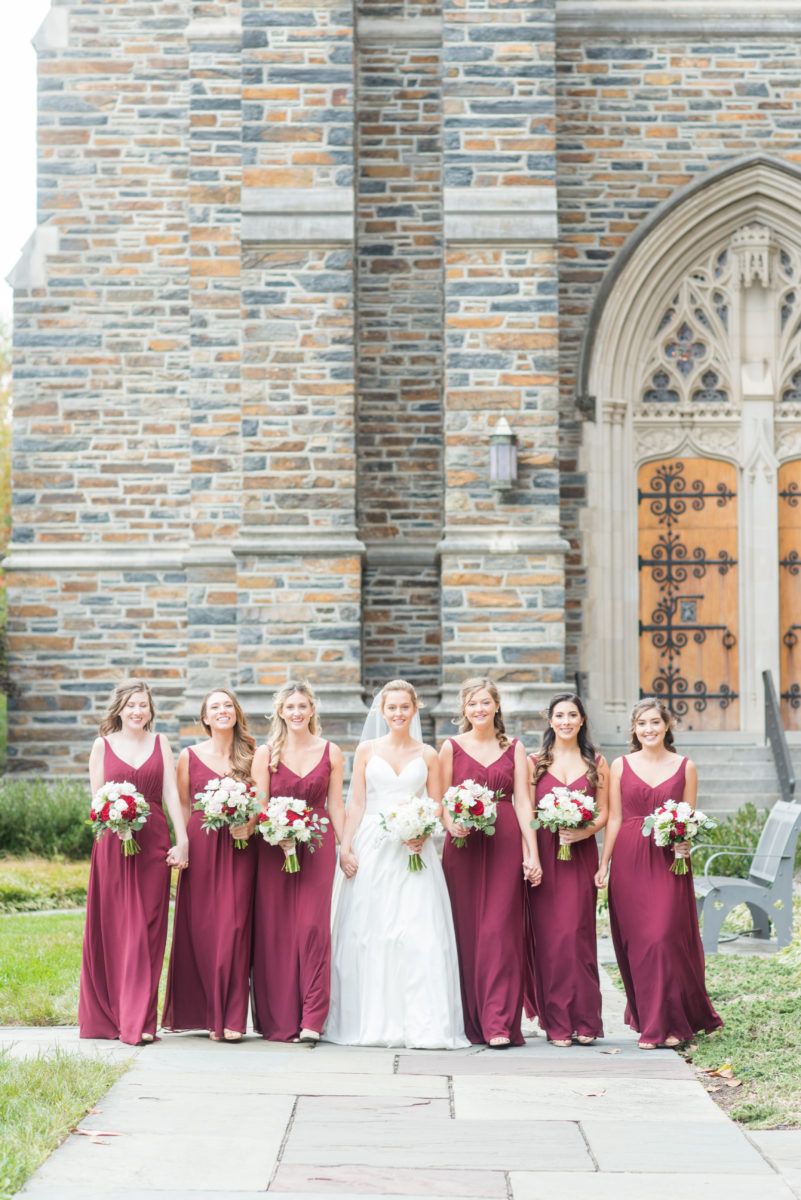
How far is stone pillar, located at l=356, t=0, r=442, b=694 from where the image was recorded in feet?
41.5

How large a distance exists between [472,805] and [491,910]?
512 mm

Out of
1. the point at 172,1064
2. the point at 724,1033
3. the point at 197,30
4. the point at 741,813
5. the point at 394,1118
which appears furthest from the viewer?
the point at 197,30

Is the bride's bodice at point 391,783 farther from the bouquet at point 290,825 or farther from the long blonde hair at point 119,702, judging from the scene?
the long blonde hair at point 119,702

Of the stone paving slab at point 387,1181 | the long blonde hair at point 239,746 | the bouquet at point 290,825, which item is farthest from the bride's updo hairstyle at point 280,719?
the stone paving slab at point 387,1181

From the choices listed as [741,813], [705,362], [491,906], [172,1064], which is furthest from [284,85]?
[172,1064]

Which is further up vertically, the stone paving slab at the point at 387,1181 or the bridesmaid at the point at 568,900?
the bridesmaid at the point at 568,900

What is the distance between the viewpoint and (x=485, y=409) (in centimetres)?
1176

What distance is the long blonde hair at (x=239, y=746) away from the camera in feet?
21.4

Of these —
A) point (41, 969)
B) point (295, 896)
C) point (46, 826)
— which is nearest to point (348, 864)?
point (295, 896)

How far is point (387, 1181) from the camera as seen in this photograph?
13.8 ft

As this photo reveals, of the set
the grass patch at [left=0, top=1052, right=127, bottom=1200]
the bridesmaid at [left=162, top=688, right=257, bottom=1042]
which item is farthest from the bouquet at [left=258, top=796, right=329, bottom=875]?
the grass patch at [left=0, top=1052, right=127, bottom=1200]

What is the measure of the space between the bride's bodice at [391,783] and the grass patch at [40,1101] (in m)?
1.69

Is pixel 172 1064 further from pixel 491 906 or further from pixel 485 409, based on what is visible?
pixel 485 409

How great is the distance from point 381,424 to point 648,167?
346cm
